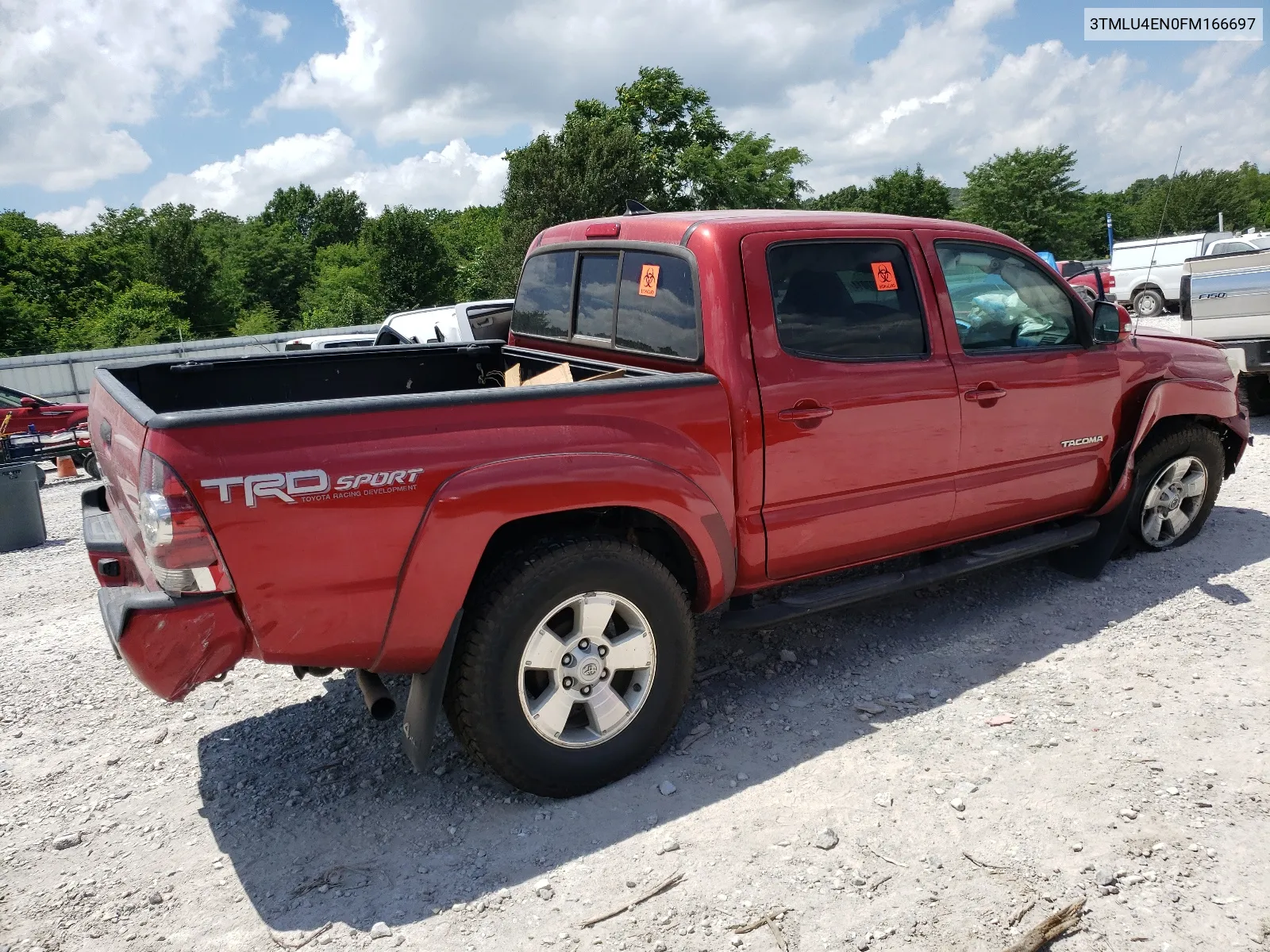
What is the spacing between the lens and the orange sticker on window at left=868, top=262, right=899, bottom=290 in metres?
3.89

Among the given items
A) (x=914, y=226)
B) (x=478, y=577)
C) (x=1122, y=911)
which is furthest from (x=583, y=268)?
(x=1122, y=911)

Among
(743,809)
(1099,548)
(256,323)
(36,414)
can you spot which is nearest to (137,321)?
(256,323)

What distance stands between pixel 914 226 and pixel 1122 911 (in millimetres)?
2728

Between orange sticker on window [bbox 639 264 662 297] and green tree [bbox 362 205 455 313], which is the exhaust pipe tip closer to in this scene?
orange sticker on window [bbox 639 264 662 297]

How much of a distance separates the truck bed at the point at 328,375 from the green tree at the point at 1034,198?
51.1 metres

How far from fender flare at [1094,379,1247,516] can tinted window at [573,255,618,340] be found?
285 centimetres

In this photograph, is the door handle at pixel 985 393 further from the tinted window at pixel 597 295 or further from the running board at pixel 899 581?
the tinted window at pixel 597 295

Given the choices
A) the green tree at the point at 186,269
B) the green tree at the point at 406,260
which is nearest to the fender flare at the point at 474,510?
the green tree at the point at 406,260

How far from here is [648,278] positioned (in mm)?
3777

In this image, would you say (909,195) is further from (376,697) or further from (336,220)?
(376,697)

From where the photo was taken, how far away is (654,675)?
3.30 m

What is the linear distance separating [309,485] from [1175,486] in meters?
4.82

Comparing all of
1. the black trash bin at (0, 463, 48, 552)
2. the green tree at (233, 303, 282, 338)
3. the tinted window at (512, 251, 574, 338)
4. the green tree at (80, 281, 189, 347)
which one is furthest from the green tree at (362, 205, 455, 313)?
the tinted window at (512, 251, 574, 338)

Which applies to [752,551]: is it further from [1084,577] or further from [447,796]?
[1084,577]
